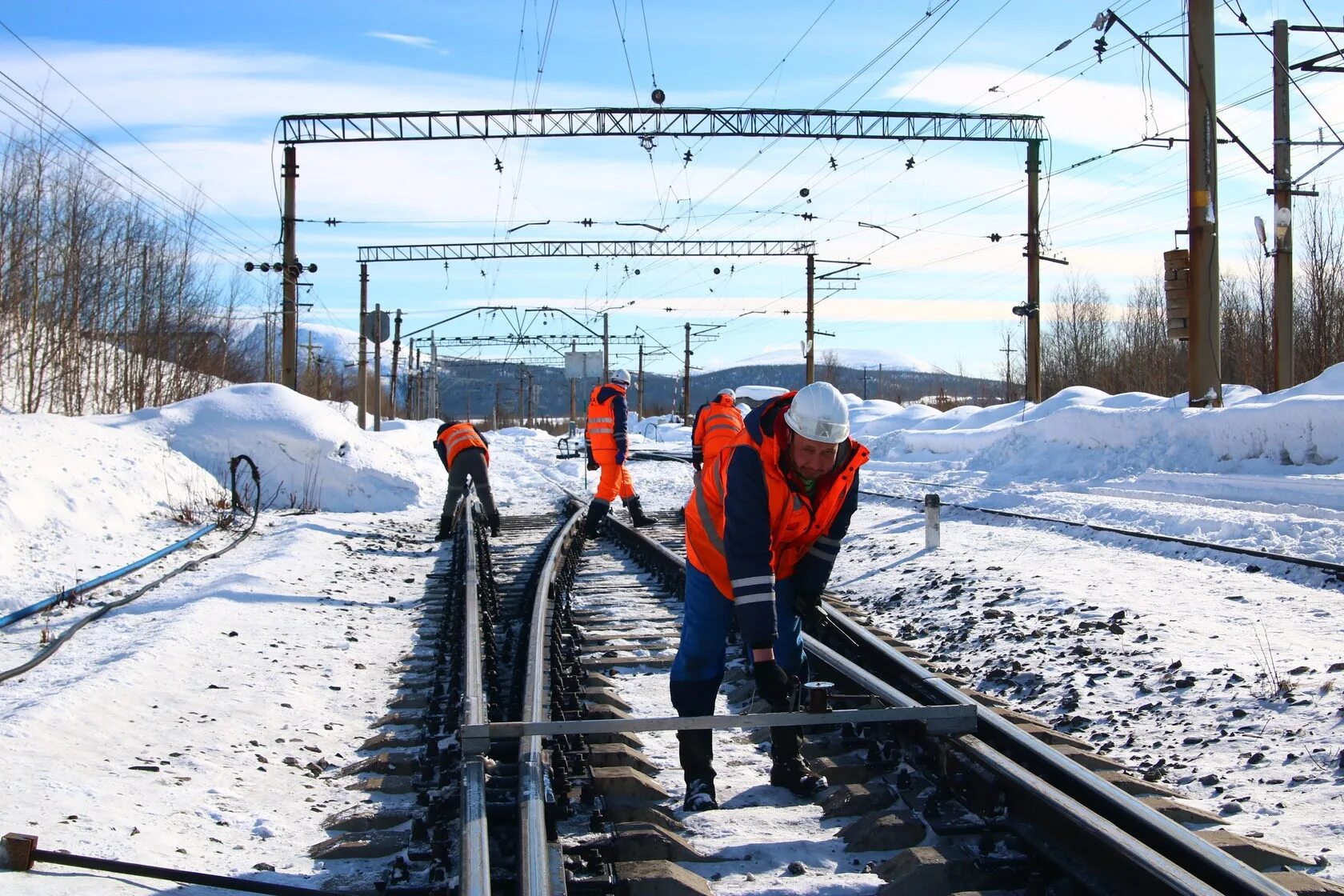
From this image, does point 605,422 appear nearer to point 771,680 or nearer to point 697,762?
point 697,762

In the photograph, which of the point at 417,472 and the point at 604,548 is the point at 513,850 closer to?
the point at 604,548

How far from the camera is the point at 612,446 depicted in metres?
14.7

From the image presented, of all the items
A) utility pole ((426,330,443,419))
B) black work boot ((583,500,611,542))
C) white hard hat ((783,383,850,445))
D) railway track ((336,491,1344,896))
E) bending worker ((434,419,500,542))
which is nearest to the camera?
railway track ((336,491,1344,896))

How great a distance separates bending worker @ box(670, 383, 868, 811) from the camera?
462 centimetres

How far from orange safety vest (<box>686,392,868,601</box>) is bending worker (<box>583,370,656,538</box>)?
9299 millimetres

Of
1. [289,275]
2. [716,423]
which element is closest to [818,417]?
[716,423]

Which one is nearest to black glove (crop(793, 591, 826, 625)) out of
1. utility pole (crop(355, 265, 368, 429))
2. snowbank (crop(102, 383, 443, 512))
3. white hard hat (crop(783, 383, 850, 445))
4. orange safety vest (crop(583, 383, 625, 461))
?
white hard hat (crop(783, 383, 850, 445))

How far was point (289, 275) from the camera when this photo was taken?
24453 millimetres

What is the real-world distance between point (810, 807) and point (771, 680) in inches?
21.2

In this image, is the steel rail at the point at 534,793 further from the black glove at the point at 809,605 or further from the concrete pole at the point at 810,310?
the concrete pole at the point at 810,310

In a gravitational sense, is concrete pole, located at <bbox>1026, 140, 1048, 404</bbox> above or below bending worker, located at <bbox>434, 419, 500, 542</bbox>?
above

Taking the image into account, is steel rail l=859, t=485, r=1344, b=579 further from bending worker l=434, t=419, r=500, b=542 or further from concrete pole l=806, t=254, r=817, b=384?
concrete pole l=806, t=254, r=817, b=384

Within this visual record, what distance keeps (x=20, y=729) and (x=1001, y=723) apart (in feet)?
14.2

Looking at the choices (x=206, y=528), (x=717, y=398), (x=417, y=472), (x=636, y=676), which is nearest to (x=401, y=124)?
(x=417, y=472)
